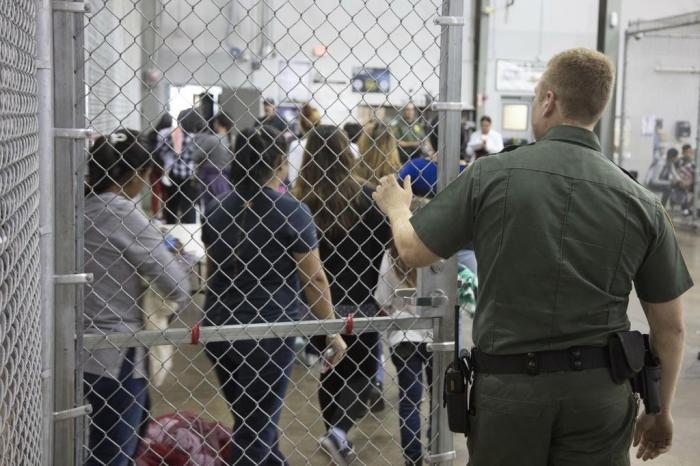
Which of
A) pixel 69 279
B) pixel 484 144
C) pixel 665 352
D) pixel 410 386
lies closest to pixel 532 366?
pixel 665 352

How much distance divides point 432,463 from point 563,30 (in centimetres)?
1673

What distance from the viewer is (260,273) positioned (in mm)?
3297

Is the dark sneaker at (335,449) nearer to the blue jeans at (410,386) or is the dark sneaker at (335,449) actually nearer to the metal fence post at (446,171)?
the blue jeans at (410,386)

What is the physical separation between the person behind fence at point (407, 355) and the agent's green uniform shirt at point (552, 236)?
1.38 metres

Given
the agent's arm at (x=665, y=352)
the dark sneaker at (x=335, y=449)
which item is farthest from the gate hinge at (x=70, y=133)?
the dark sneaker at (x=335, y=449)

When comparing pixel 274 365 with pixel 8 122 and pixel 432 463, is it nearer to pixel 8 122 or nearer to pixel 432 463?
pixel 432 463

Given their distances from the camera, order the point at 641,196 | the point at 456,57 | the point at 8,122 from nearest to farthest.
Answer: the point at 8,122 → the point at 641,196 → the point at 456,57

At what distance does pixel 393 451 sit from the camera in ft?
15.4

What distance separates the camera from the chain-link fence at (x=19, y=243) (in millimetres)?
1570

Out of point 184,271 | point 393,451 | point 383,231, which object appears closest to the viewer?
point 184,271

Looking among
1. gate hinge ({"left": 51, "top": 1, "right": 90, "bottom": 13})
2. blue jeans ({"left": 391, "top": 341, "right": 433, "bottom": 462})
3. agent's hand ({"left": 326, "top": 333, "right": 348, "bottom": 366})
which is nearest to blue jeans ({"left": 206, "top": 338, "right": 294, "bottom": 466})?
agent's hand ({"left": 326, "top": 333, "right": 348, "bottom": 366})

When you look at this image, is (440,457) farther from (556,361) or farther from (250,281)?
(250,281)

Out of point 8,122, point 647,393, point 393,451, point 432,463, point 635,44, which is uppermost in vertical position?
point 635,44

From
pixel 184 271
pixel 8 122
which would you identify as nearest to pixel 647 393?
pixel 184 271
